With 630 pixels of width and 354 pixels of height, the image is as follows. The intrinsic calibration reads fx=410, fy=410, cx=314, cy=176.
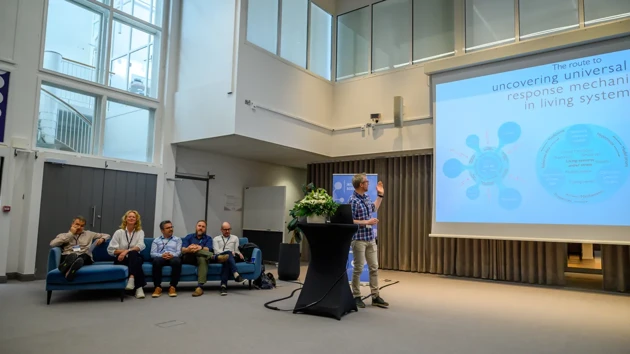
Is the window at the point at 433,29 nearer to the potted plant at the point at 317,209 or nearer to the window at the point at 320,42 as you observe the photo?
the window at the point at 320,42

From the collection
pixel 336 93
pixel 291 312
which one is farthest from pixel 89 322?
pixel 336 93

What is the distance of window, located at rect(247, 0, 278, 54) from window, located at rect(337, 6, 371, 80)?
74.2 inches

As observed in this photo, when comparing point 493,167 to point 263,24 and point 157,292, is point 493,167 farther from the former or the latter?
point 157,292

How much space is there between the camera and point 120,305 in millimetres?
4430

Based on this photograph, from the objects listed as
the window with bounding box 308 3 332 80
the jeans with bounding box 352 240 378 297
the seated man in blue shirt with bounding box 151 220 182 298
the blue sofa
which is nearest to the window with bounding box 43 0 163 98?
the window with bounding box 308 3 332 80

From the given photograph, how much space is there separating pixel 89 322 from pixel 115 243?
1.51m

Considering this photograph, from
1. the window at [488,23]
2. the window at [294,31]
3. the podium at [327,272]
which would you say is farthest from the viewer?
the window at [294,31]

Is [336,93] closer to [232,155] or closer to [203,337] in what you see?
[232,155]

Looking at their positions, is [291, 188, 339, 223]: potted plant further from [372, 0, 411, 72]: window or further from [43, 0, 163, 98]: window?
[372, 0, 411, 72]: window

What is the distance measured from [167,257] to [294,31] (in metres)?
5.46

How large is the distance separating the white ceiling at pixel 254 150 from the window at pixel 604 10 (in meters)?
5.38

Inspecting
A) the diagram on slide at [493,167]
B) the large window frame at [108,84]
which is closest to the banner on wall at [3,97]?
the large window frame at [108,84]

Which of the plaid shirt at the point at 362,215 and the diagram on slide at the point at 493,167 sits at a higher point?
the diagram on slide at the point at 493,167

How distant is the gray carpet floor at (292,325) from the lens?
314 cm
